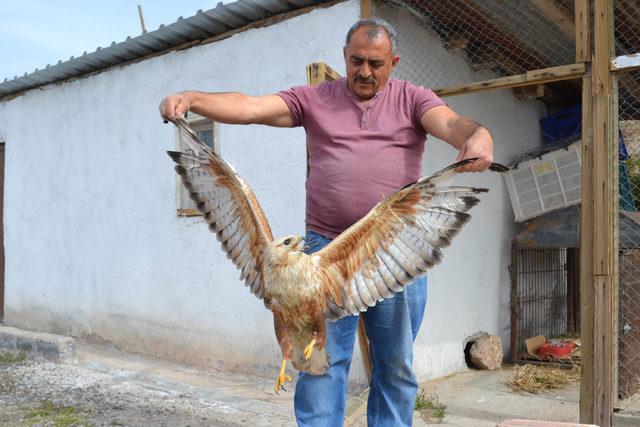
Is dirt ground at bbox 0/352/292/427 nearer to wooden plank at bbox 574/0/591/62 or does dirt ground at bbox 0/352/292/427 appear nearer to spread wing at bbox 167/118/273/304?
spread wing at bbox 167/118/273/304

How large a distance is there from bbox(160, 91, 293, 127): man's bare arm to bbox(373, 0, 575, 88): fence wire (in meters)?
2.70

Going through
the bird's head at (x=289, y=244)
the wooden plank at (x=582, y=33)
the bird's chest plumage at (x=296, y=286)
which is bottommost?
the bird's chest plumage at (x=296, y=286)

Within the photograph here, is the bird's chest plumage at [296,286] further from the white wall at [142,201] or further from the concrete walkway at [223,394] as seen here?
the white wall at [142,201]

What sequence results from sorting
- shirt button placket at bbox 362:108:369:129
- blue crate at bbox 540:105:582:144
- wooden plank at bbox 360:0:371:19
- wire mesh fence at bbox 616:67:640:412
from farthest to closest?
blue crate at bbox 540:105:582:144
wooden plank at bbox 360:0:371:19
wire mesh fence at bbox 616:67:640:412
shirt button placket at bbox 362:108:369:129


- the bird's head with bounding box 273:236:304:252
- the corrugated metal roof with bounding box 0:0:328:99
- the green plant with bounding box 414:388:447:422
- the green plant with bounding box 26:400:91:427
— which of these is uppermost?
the corrugated metal roof with bounding box 0:0:328:99

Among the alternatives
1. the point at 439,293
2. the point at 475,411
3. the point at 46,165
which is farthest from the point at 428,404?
the point at 46,165

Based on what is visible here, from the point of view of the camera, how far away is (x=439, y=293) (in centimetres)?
567

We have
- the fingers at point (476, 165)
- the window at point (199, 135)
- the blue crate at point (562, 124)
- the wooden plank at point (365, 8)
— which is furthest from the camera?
the blue crate at point (562, 124)

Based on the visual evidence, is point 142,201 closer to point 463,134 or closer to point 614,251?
point 614,251

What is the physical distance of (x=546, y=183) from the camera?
21.6ft

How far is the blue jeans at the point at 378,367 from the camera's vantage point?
2619 mm

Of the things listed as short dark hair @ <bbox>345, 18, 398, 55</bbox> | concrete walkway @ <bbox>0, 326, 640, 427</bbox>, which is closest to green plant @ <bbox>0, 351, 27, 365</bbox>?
concrete walkway @ <bbox>0, 326, 640, 427</bbox>

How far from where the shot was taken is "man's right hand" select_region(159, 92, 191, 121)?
235 cm

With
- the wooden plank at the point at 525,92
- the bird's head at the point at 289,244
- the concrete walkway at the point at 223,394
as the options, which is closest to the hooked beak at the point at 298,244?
the bird's head at the point at 289,244
